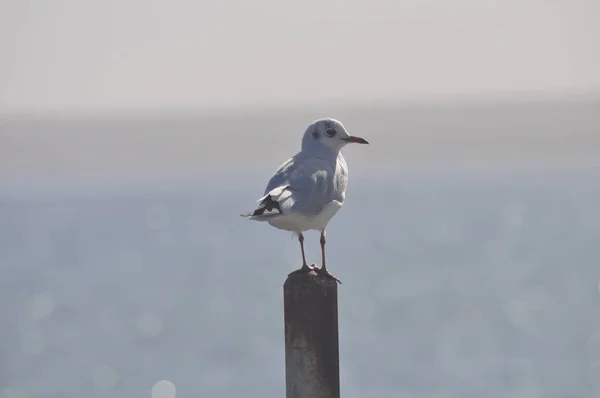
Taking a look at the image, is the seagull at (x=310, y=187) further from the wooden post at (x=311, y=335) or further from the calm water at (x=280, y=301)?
the calm water at (x=280, y=301)

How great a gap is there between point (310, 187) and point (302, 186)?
0.07 meters

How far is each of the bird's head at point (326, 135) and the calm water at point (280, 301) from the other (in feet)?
37.7

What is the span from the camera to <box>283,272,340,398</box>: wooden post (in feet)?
27.4

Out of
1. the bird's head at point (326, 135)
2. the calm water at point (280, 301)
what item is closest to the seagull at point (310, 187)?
the bird's head at point (326, 135)

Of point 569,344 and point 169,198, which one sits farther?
point 169,198

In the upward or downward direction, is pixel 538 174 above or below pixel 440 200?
above

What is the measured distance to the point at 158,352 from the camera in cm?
2748

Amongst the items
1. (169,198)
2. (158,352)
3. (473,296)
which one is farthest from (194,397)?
(169,198)

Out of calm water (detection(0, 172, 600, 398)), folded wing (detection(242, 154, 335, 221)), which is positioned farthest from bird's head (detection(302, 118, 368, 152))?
calm water (detection(0, 172, 600, 398))

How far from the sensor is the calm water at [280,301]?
79.3 feet

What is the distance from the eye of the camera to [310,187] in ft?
32.7

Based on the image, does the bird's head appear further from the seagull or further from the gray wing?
the gray wing

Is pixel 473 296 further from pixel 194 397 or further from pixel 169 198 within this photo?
pixel 169 198

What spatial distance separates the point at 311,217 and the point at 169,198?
69071mm
